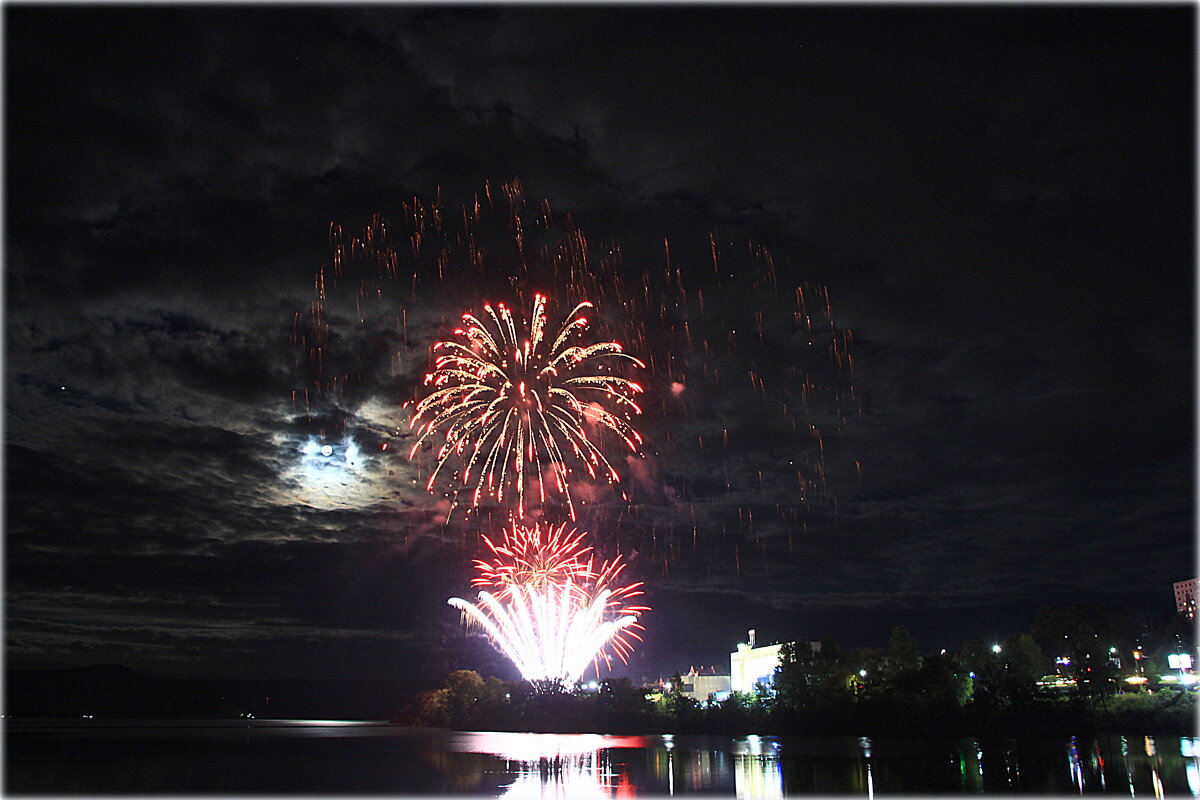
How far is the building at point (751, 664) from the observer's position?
13425 centimetres

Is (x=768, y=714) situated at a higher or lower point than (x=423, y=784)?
lower

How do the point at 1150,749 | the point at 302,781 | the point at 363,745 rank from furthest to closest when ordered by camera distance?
the point at 363,745 → the point at 1150,749 → the point at 302,781

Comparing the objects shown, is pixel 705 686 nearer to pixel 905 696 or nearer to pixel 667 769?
pixel 905 696

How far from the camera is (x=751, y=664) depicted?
142000 mm

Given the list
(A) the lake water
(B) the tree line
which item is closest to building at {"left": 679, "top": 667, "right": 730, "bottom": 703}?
(B) the tree line

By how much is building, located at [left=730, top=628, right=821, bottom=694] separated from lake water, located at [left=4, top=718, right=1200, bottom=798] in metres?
62.1

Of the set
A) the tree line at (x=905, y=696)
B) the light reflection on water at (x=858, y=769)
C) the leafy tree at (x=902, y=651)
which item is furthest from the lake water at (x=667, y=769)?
the leafy tree at (x=902, y=651)

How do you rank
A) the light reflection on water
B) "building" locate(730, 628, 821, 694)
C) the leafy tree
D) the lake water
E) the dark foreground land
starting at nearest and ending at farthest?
1. the light reflection on water
2. the lake water
3. the dark foreground land
4. the leafy tree
5. "building" locate(730, 628, 821, 694)

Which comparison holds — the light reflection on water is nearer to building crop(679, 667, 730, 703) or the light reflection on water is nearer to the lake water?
the lake water

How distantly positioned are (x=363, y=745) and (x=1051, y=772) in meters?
63.5

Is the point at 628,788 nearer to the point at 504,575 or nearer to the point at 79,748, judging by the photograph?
the point at 504,575

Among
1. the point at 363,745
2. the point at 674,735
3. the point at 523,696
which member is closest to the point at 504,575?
the point at 363,745

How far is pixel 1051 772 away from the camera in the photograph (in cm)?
3950

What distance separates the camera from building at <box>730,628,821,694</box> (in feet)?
440
